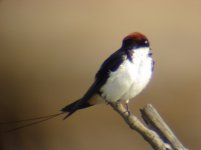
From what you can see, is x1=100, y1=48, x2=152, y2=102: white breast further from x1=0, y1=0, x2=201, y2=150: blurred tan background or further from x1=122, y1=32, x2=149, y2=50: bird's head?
x1=0, y1=0, x2=201, y2=150: blurred tan background

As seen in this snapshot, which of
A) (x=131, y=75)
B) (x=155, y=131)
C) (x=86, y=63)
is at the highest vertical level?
(x=86, y=63)

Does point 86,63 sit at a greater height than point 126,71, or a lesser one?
greater

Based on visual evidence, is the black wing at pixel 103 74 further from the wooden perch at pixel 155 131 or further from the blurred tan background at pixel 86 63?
the blurred tan background at pixel 86 63

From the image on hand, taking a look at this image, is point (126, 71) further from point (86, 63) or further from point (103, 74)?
point (86, 63)

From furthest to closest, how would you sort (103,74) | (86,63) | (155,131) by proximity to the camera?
(86,63)
(103,74)
(155,131)

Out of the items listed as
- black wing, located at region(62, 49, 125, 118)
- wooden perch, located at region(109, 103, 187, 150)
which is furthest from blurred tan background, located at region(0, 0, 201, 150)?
wooden perch, located at region(109, 103, 187, 150)

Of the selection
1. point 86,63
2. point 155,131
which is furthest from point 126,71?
point 86,63

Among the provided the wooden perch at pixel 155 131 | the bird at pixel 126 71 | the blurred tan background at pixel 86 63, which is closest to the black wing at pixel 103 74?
the bird at pixel 126 71

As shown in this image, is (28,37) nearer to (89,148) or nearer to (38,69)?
(38,69)
